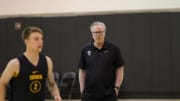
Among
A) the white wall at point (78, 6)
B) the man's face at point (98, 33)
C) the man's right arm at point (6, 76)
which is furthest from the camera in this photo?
the white wall at point (78, 6)

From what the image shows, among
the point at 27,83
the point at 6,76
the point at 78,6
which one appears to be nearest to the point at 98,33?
the point at 27,83

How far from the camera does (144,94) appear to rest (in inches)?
393

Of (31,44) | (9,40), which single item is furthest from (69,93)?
(31,44)

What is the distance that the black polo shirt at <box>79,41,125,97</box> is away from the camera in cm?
503

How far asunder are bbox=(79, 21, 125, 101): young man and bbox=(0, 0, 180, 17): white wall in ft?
16.7

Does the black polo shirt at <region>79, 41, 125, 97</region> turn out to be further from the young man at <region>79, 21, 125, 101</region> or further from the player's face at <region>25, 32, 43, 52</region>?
the player's face at <region>25, 32, 43, 52</region>

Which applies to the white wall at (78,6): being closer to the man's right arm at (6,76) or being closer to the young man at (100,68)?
the young man at (100,68)

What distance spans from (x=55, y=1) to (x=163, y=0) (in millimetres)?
3022

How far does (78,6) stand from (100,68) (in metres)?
5.68

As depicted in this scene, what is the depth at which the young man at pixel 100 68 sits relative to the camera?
5.02 m

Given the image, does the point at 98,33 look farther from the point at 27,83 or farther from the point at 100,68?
the point at 27,83

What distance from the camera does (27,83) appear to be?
3.91 metres

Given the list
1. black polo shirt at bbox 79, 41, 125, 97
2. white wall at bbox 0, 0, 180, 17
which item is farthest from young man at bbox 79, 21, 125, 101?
white wall at bbox 0, 0, 180, 17

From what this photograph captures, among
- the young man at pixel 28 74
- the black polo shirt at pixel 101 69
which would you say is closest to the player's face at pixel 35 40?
the young man at pixel 28 74
